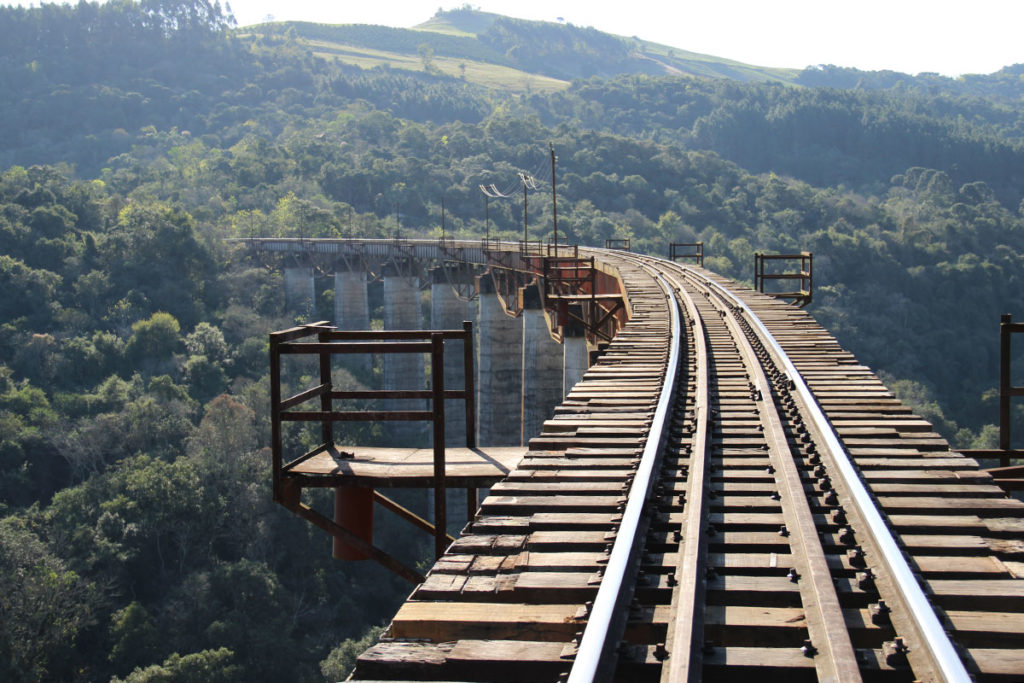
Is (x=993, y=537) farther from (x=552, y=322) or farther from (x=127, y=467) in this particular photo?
(x=127, y=467)

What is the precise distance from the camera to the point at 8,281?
5572 centimetres

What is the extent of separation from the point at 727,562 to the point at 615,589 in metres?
0.91

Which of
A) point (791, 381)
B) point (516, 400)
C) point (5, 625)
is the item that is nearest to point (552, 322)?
point (516, 400)

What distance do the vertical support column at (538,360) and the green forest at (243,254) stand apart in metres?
11.2

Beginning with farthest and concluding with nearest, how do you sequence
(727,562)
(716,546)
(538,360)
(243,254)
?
(243,254) < (538,360) < (716,546) < (727,562)

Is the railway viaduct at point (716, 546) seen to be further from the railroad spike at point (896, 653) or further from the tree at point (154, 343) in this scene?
→ the tree at point (154, 343)

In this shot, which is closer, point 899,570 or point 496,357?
point 899,570

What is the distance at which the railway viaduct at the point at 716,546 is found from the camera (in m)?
3.26

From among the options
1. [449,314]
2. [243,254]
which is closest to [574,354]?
[449,314]

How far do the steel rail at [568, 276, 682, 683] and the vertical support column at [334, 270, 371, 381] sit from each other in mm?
52926

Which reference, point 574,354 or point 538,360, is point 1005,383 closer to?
point 574,354

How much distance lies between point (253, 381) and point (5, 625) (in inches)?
978

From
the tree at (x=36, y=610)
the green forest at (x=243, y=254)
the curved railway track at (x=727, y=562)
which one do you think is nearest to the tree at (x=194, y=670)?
the green forest at (x=243, y=254)

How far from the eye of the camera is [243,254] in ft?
224
